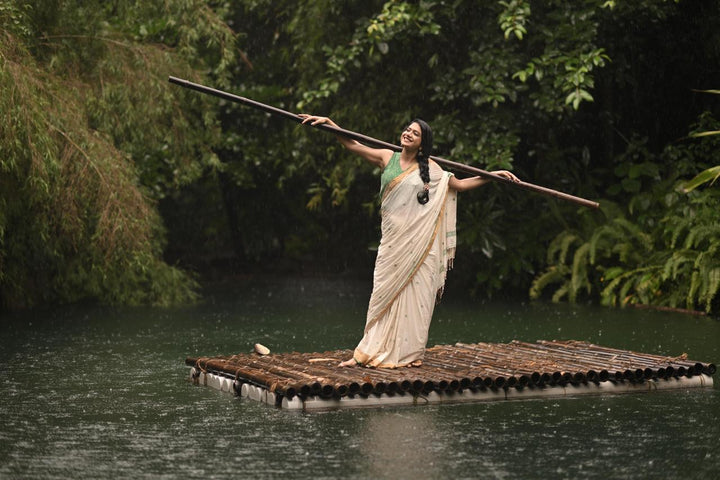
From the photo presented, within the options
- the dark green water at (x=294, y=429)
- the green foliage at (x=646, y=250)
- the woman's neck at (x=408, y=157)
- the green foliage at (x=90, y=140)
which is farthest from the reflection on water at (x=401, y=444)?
the green foliage at (x=646, y=250)

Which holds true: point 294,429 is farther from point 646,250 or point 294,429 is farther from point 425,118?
point 425,118

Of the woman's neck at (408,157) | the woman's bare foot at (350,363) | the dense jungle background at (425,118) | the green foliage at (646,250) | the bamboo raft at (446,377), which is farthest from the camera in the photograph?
the green foliage at (646,250)

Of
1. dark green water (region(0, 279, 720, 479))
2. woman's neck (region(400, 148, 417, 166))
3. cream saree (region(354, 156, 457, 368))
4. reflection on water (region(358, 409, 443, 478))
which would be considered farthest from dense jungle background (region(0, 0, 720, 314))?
reflection on water (region(358, 409, 443, 478))

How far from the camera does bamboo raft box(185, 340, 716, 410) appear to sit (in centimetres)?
925

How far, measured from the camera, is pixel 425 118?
20.8 m

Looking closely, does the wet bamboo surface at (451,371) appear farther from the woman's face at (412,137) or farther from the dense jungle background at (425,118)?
the dense jungle background at (425,118)

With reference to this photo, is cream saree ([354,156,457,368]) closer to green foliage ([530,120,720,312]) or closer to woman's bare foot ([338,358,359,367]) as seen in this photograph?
woman's bare foot ([338,358,359,367])

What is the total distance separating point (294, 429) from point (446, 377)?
68.2 inches

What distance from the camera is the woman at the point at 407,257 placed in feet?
33.8

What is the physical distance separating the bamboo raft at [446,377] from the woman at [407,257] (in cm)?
23

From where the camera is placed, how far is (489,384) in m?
9.66

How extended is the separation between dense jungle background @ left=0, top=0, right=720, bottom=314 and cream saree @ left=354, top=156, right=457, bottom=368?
18.5ft

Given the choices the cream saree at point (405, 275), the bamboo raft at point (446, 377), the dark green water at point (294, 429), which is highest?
the cream saree at point (405, 275)

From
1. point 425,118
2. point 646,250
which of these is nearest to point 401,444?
point 646,250
